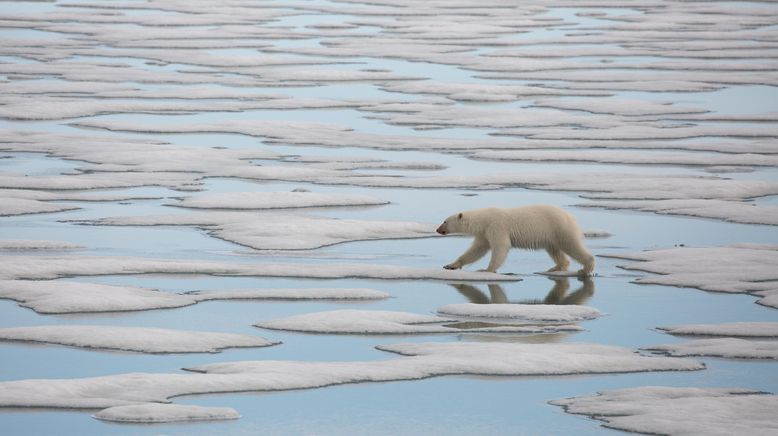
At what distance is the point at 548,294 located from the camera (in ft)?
26.1

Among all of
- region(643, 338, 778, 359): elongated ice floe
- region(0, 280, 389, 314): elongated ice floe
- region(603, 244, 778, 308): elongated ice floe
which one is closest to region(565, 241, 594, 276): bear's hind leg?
region(603, 244, 778, 308): elongated ice floe

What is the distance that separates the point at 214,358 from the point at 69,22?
67.4 ft

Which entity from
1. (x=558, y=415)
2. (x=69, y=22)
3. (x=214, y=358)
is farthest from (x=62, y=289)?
(x=69, y=22)

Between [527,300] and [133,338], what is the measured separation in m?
2.12

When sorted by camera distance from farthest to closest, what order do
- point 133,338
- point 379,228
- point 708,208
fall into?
point 708,208, point 379,228, point 133,338

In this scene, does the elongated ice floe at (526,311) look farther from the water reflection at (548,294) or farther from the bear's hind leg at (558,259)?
the bear's hind leg at (558,259)

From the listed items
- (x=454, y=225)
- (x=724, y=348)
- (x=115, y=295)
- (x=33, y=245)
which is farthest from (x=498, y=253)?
(x=33, y=245)

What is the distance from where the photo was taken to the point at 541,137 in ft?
46.3

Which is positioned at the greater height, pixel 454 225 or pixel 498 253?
pixel 454 225

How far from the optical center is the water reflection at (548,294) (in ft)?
25.4

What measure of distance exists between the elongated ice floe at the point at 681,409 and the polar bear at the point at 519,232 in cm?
240

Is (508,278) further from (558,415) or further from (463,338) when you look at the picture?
(558,415)

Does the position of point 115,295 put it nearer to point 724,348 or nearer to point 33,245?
point 33,245

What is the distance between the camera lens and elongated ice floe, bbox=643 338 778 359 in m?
6.62
